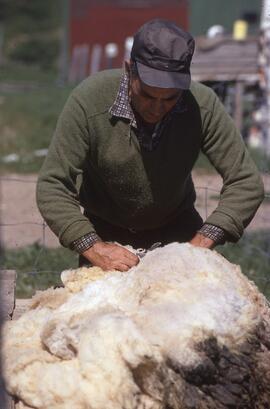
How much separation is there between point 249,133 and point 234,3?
15345mm

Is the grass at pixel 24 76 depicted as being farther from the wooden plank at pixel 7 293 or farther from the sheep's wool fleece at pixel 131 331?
the sheep's wool fleece at pixel 131 331

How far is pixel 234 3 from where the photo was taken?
1131 inches

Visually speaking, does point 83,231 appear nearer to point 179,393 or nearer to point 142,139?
point 142,139

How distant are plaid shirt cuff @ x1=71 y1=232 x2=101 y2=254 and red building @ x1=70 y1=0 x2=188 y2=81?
2440 centimetres

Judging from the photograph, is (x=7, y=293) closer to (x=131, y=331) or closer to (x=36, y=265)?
(x=131, y=331)

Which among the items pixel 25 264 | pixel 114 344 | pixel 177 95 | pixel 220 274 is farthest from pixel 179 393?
pixel 25 264

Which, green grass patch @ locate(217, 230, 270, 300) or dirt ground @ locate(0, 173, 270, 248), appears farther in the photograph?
dirt ground @ locate(0, 173, 270, 248)

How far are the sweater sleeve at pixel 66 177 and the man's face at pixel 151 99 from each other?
26 centimetres

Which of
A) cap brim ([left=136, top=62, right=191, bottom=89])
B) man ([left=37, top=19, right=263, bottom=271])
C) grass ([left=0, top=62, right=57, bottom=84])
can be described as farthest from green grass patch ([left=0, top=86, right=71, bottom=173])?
cap brim ([left=136, top=62, right=191, bottom=89])

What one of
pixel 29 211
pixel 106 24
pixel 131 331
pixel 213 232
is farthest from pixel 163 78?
pixel 106 24

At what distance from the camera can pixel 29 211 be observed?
948 cm

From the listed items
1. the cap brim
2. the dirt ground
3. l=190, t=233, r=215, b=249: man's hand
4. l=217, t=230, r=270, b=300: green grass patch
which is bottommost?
the dirt ground

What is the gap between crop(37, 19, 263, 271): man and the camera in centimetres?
382

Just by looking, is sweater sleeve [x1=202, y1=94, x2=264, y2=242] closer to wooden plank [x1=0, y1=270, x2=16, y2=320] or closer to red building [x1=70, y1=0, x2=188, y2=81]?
wooden plank [x1=0, y1=270, x2=16, y2=320]
